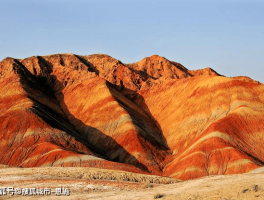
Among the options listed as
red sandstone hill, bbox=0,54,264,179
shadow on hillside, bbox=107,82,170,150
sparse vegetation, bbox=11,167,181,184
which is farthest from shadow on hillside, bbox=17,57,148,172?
sparse vegetation, bbox=11,167,181,184

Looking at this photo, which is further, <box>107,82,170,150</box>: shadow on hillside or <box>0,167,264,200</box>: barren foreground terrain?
<box>107,82,170,150</box>: shadow on hillside

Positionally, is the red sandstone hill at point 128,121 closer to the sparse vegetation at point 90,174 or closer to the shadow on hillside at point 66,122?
the shadow on hillside at point 66,122

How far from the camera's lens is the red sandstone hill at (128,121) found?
100 meters

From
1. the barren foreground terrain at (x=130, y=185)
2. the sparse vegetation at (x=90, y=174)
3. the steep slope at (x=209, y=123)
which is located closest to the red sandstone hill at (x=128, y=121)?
the steep slope at (x=209, y=123)

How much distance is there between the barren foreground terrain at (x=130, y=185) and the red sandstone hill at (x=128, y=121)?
144 ft

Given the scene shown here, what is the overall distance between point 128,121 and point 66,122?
19.4 m

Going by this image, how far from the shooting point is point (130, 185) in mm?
42281

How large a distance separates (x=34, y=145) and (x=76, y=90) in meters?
43.7

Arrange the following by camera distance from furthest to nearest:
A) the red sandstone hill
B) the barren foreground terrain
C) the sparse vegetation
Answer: the red sandstone hill < the sparse vegetation < the barren foreground terrain

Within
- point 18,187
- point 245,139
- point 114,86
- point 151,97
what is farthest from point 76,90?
point 18,187

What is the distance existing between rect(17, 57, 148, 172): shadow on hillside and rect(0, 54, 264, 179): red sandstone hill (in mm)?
312

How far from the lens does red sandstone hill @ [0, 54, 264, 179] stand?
10044 cm

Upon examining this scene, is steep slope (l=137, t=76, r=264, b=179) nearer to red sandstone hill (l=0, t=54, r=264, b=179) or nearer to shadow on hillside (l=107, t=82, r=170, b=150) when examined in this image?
red sandstone hill (l=0, t=54, r=264, b=179)

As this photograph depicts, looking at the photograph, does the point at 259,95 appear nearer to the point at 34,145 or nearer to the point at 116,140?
the point at 116,140
